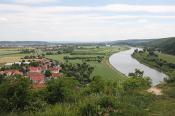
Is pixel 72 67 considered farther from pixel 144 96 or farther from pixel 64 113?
pixel 64 113

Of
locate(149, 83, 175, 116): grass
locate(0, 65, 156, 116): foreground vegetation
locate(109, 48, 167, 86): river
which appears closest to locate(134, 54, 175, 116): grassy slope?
locate(149, 83, 175, 116): grass

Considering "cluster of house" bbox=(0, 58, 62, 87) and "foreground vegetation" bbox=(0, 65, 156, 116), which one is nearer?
"foreground vegetation" bbox=(0, 65, 156, 116)

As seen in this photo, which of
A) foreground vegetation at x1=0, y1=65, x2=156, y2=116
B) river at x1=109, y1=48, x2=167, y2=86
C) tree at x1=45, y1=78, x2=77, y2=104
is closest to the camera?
foreground vegetation at x1=0, y1=65, x2=156, y2=116

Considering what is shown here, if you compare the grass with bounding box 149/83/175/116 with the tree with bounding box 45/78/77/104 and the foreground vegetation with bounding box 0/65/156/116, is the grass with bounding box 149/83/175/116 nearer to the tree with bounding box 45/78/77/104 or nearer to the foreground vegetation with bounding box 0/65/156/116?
the foreground vegetation with bounding box 0/65/156/116

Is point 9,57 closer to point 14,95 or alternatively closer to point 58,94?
point 58,94

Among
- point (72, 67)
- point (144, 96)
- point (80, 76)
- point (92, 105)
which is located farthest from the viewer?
point (72, 67)

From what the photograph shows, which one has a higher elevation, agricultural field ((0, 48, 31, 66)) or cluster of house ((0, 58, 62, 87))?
cluster of house ((0, 58, 62, 87))

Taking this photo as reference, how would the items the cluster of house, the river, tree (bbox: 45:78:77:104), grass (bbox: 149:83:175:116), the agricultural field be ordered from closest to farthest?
grass (bbox: 149:83:175:116)
tree (bbox: 45:78:77:104)
the cluster of house
the river
the agricultural field

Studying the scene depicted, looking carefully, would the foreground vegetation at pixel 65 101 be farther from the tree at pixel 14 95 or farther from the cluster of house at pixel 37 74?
the cluster of house at pixel 37 74

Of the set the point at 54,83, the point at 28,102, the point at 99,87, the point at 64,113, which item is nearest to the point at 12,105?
the point at 28,102

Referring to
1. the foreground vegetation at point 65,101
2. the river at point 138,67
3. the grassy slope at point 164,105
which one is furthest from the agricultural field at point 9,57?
the grassy slope at point 164,105

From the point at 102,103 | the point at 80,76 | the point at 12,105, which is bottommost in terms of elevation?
the point at 80,76
